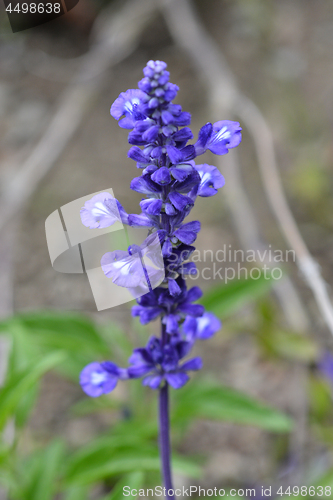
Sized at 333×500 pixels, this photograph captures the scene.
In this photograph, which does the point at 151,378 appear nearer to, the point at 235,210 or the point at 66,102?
the point at 235,210

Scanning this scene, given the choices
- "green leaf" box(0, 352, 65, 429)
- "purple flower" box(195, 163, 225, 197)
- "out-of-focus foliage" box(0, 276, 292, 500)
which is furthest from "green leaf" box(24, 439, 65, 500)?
"purple flower" box(195, 163, 225, 197)

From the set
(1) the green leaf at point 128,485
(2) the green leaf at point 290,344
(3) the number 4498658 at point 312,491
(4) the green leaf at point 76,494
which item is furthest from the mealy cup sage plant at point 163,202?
(2) the green leaf at point 290,344

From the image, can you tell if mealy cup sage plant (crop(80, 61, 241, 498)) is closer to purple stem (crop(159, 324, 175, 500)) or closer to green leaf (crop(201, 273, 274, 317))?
purple stem (crop(159, 324, 175, 500))

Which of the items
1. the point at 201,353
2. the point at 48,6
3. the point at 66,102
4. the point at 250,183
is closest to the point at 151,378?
the point at 201,353

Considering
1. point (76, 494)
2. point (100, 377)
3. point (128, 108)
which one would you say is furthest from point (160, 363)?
point (76, 494)

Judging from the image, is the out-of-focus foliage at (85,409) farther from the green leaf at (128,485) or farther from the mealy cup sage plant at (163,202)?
the mealy cup sage plant at (163,202)
